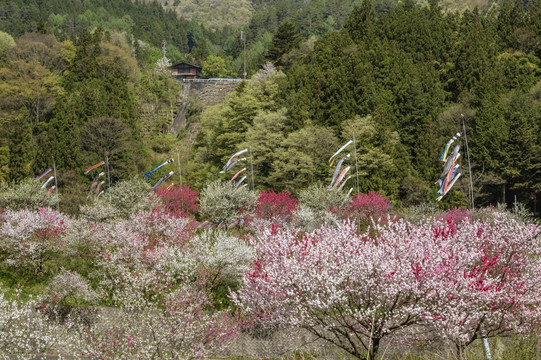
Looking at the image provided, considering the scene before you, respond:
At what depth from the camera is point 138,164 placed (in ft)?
201

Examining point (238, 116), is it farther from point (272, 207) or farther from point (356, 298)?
point (356, 298)

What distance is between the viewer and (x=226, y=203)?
41.7 m

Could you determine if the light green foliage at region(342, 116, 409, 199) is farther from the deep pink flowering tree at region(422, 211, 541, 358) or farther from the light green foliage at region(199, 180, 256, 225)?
the deep pink flowering tree at region(422, 211, 541, 358)

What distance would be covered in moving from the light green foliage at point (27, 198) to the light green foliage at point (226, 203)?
40.2 feet

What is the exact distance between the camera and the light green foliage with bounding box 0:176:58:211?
137 ft

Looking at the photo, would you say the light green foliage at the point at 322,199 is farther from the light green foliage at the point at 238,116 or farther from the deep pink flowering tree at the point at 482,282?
the deep pink flowering tree at the point at 482,282

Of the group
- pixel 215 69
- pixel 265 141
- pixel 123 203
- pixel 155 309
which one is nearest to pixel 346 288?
pixel 155 309

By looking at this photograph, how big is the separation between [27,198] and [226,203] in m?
14.9

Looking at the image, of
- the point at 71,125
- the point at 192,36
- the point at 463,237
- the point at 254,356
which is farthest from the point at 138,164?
the point at 192,36

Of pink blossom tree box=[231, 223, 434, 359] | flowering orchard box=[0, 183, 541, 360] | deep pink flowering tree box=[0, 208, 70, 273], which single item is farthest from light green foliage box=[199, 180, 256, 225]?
pink blossom tree box=[231, 223, 434, 359]

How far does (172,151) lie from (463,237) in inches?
Answer: 2221

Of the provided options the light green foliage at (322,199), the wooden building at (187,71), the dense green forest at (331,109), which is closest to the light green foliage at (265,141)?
the dense green forest at (331,109)

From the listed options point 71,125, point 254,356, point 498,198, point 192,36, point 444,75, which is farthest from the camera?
point 192,36

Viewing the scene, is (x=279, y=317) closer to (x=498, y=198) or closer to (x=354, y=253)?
(x=354, y=253)
